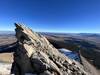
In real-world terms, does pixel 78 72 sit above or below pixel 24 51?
below

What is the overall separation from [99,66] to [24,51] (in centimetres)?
3820

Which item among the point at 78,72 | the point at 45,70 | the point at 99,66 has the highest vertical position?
the point at 45,70

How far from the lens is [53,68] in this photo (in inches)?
848

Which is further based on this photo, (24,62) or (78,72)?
(78,72)

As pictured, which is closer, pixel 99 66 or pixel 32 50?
pixel 32 50

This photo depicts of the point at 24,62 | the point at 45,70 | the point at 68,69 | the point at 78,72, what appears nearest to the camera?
the point at 45,70

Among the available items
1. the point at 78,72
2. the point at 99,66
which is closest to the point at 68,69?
the point at 78,72

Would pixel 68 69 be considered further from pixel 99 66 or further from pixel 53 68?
pixel 99 66

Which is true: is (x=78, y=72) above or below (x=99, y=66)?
above

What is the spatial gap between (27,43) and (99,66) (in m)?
36.4

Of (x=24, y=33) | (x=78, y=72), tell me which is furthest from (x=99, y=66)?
(x=24, y=33)

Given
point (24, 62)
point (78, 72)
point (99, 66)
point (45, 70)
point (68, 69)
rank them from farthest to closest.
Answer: point (99, 66) < point (78, 72) < point (68, 69) < point (24, 62) < point (45, 70)

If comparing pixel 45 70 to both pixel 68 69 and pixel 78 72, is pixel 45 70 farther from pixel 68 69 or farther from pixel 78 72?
pixel 78 72

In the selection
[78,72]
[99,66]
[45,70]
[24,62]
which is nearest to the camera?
[45,70]
